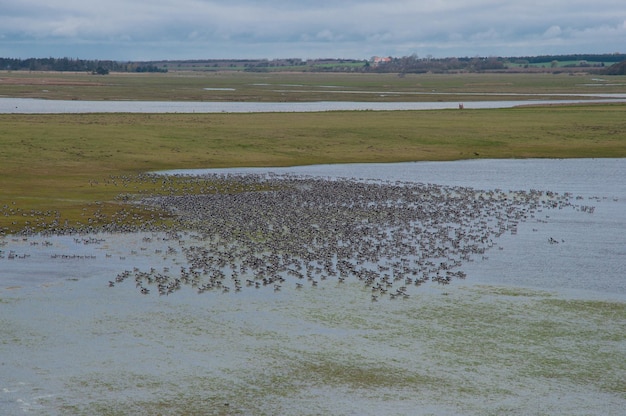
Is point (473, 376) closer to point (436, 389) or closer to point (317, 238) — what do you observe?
point (436, 389)

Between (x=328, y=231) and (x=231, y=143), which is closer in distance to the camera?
(x=328, y=231)

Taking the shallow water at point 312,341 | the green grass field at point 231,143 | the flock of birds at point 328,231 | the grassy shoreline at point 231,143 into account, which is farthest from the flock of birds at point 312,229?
the green grass field at point 231,143

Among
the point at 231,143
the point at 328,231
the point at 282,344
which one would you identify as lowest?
→ the point at 282,344

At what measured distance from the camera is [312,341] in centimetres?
2188

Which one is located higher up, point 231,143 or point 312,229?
point 231,143

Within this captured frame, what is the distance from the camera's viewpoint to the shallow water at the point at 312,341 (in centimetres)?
1827

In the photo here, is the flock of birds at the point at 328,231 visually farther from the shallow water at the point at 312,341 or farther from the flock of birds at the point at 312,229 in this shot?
the shallow water at the point at 312,341

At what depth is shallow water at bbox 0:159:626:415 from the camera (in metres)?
18.3

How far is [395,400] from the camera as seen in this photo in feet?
59.9

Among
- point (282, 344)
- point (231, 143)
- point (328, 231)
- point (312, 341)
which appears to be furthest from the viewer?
point (231, 143)

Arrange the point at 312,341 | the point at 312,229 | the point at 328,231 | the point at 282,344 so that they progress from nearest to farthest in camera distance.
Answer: the point at 282,344
the point at 312,341
the point at 328,231
the point at 312,229

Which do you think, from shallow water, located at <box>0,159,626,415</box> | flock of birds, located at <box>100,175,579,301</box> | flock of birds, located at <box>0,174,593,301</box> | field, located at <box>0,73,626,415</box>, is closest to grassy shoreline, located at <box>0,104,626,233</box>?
flock of birds, located at <box>0,174,593,301</box>

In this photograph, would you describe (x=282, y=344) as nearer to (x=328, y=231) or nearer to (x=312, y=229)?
(x=328, y=231)

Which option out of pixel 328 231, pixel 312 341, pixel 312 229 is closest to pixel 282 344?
pixel 312 341
